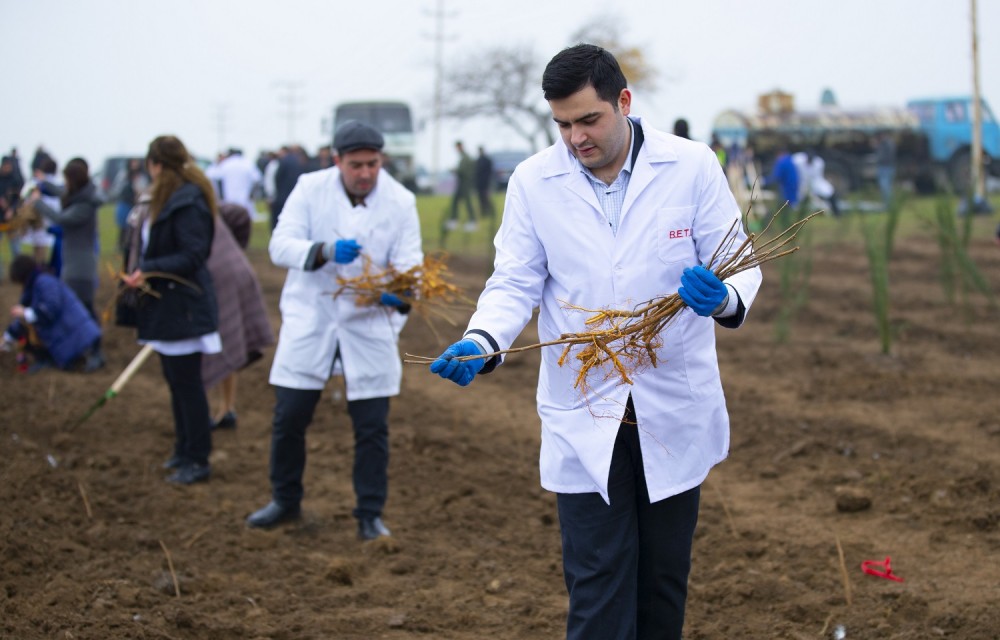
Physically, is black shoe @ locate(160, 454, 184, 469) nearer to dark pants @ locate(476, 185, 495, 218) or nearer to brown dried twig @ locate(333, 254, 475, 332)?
brown dried twig @ locate(333, 254, 475, 332)

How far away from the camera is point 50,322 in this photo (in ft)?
30.7

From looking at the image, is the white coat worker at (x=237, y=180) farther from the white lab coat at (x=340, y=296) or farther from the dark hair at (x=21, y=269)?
the white lab coat at (x=340, y=296)

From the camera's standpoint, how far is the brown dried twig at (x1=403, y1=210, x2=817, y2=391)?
310 centimetres

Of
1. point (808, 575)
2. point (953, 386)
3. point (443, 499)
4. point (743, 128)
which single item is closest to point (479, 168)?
point (743, 128)

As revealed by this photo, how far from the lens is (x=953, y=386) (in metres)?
7.83

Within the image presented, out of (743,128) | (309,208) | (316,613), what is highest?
(743,128)

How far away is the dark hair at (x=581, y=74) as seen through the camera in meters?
3.11

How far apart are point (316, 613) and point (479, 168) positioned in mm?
16823

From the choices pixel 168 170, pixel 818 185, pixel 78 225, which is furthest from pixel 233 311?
pixel 818 185

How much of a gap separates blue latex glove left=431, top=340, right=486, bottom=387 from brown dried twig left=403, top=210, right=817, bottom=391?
28 mm

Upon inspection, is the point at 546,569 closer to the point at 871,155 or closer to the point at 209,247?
the point at 209,247

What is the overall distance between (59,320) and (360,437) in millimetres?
5021

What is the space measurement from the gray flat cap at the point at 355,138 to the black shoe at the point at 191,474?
2.20 meters

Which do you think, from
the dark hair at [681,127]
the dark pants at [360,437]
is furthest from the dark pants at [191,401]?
the dark hair at [681,127]
